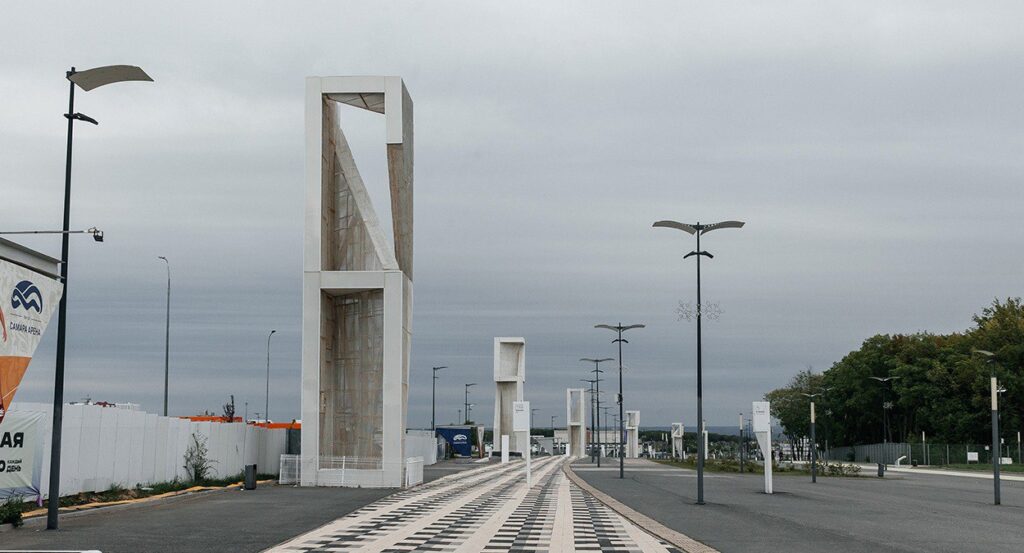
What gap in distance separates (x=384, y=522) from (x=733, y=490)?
2253cm

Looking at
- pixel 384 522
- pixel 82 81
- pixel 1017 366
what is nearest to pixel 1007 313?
pixel 1017 366

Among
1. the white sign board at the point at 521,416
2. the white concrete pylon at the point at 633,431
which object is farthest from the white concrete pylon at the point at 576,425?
the white sign board at the point at 521,416

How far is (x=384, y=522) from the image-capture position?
81.9 feet

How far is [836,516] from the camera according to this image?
94.6 ft

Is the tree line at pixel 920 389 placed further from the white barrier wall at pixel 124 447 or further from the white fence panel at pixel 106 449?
the white fence panel at pixel 106 449

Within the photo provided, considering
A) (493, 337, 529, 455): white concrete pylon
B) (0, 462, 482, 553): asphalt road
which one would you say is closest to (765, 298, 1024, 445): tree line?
(493, 337, 529, 455): white concrete pylon

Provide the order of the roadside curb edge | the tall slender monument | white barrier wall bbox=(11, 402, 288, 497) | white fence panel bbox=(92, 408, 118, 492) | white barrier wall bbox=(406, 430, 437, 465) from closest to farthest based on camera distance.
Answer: the roadside curb edge, white barrier wall bbox=(11, 402, 288, 497), white fence panel bbox=(92, 408, 118, 492), the tall slender monument, white barrier wall bbox=(406, 430, 437, 465)

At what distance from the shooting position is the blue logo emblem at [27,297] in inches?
705

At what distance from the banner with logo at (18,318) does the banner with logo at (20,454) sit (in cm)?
698

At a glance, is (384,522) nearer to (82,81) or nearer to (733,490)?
(82,81)

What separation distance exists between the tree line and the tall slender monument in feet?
144

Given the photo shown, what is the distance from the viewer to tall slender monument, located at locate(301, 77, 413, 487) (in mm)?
41750

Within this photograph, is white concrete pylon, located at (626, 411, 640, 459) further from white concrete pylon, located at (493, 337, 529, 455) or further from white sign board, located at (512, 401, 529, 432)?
white sign board, located at (512, 401, 529, 432)

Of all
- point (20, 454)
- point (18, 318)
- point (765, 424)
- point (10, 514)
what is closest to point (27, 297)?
point (18, 318)
